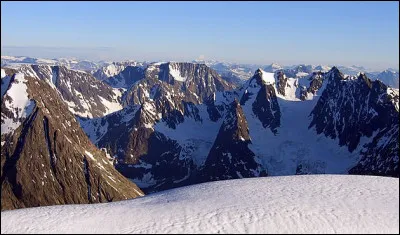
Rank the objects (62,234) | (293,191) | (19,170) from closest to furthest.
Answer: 1. (62,234)
2. (293,191)
3. (19,170)

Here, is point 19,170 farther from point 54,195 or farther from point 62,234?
point 62,234

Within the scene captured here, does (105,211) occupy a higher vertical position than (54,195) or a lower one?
higher

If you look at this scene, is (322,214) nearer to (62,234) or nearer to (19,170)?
(62,234)

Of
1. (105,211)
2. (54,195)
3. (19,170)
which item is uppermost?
(105,211)

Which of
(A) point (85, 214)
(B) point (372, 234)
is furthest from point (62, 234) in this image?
(B) point (372, 234)

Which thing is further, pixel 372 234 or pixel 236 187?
pixel 236 187

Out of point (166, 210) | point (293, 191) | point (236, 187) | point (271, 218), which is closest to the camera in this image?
point (271, 218)

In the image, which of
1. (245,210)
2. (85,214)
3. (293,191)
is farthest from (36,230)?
(293,191)
